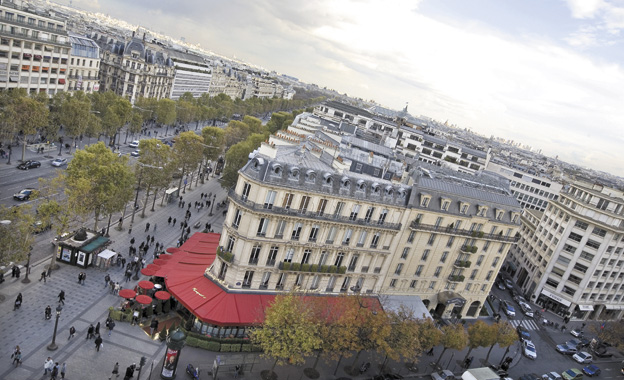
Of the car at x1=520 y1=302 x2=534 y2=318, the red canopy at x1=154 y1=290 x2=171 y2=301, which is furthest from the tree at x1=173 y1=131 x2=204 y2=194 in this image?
the car at x1=520 y1=302 x2=534 y2=318

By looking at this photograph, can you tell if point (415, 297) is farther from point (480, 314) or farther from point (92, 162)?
point (92, 162)

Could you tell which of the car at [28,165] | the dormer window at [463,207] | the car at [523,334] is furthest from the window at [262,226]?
the car at [28,165]

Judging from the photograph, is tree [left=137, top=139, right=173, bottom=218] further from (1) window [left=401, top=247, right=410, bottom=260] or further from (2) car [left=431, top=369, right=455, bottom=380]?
(2) car [left=431, top=369, right=455, bottom=380]

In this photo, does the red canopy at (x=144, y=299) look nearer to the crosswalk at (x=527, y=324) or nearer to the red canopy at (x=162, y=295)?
the red canopy at (x=162, y=295)

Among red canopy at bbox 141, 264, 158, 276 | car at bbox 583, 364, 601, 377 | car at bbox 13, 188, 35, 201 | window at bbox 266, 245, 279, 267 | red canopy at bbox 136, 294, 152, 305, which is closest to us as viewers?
red canopy at bbox 136, 294, 152, 305

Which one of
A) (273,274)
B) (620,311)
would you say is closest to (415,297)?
(273,274)

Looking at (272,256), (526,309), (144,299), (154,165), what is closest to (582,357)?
(526,309)
